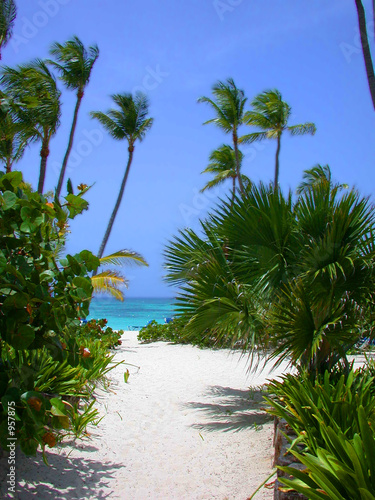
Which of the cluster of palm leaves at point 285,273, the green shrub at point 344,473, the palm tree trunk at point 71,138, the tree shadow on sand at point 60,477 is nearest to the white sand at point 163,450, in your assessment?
the tree shadow on sand at point 60,477

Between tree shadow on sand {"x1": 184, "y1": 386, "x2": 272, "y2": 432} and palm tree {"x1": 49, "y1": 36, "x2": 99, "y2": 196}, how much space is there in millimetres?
10709

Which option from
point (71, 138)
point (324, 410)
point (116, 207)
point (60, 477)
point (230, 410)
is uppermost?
point (71, 138)

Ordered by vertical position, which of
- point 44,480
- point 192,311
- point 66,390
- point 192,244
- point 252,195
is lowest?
point 44,480

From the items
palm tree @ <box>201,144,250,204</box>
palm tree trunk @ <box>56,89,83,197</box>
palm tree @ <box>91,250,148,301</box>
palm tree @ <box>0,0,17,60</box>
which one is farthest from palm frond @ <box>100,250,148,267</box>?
palm tree @ <box>201,144,250,204</box>

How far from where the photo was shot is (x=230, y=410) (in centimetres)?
634

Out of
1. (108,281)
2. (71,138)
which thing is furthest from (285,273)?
(71,138)

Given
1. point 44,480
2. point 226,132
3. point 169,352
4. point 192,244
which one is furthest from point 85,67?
point 44,480

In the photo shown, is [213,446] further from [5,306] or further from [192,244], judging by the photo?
[5,306]

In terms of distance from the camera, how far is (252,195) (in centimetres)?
554

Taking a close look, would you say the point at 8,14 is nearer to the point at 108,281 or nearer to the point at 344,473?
the point at 108,281

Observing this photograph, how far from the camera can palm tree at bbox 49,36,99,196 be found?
1551cm

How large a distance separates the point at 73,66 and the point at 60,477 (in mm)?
15118

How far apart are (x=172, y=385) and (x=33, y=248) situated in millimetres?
5495

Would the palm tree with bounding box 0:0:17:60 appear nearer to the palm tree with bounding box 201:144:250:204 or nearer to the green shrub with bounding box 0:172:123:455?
the green shrub with bounding box 0:172:123:455
